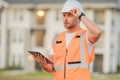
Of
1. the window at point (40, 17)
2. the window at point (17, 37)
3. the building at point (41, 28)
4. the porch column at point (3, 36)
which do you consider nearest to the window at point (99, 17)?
the building at point (41, 28)

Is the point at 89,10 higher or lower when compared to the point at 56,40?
higher

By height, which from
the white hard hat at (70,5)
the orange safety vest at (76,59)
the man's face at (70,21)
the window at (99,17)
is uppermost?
the window at (99,17)

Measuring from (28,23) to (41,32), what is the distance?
5.52ft

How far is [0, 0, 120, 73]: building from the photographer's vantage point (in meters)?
49.5

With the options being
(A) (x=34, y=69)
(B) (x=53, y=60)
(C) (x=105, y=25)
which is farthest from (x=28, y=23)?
(B) (x=53, y=60)

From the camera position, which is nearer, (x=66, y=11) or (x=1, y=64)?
(x=66, y=11)

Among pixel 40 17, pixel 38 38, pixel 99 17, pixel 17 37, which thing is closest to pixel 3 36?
pixel 17 37

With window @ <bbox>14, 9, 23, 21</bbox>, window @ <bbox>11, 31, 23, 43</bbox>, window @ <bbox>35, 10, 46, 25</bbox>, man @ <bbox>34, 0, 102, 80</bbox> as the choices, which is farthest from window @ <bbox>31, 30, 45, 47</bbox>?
man @ <bbox>34, 0, 102, 80</bbox>

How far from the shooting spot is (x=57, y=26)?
166 feet

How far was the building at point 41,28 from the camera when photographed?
49.5 meters

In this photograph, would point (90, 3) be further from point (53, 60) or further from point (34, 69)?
point (53, 60)

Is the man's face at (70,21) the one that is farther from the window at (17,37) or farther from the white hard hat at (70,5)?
the window at (17,37)

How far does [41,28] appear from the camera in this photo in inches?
2012

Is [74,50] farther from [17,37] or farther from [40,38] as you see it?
[17,37]
